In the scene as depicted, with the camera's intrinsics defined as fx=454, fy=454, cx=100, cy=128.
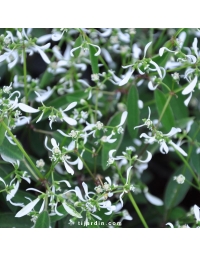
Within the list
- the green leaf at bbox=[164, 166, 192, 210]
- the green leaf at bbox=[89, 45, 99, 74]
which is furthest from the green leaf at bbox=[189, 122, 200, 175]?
the green leaf at bbox=[89, 45, 99, 74]

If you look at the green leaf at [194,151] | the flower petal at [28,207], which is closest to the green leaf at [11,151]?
the flower petal at [28,207]

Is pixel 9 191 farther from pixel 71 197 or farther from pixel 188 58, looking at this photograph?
pixel 188 58

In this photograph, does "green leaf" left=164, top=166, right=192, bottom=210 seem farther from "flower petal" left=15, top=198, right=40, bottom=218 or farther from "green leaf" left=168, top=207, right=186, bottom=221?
"flower petal" left=15, top=198, right=40, bottom=218

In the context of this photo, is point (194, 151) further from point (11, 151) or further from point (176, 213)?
point (11, 151)

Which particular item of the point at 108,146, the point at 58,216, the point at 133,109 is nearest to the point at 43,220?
the point at 58,216

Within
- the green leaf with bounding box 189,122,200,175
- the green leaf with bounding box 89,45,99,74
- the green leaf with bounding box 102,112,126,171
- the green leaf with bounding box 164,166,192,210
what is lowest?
the green leaf with bounding box 164,166,192,210

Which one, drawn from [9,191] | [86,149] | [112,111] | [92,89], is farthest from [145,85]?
[9,191]
